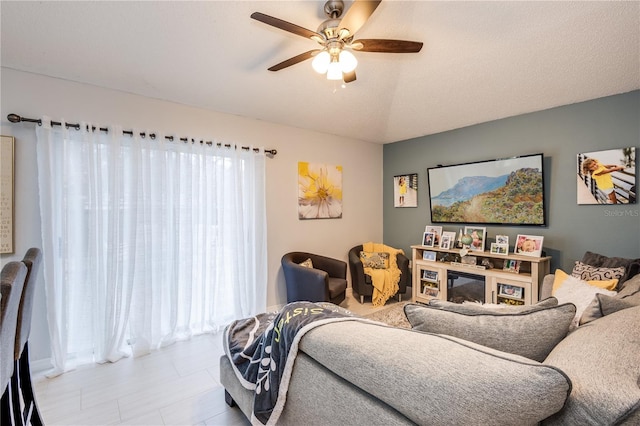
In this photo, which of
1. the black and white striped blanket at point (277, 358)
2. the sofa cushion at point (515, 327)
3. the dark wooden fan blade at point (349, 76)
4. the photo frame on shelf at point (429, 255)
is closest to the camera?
the sofa cushion at point (515, 327)

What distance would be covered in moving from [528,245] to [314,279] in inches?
97.4

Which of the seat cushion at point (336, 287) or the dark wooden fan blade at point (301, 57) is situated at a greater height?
the dark wooden fan blade at point (301, 57)

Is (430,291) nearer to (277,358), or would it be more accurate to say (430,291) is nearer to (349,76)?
(349,76)

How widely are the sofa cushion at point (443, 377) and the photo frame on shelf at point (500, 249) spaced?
9.89 ft

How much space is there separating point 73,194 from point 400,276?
3754 mm

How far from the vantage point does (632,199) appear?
2793 mm

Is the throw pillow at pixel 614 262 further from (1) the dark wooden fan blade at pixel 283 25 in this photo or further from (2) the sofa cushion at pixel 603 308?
(1) the dark wooden fan blade at pixel 283 25

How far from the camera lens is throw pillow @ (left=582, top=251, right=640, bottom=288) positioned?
8.18 ft

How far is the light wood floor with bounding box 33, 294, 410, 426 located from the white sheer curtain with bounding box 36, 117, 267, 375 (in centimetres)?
20

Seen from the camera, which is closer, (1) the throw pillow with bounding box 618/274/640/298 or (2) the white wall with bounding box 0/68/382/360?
(1) the throw pillow with bounding box 618/274/640/298

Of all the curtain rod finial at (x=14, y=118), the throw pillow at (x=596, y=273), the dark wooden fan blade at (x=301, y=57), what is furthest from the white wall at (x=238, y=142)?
the throw pillow at (x=596, y=273)

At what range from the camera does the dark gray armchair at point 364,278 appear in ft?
13.1

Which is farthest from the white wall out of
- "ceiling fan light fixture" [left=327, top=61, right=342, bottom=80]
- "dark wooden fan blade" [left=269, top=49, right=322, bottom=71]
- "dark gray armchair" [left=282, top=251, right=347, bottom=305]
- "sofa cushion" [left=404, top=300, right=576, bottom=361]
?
"sofa cushion" [left=404, top=300, right=576, bottom=361]

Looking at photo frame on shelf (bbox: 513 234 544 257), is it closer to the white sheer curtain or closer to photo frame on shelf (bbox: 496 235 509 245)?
photo frame on shelf (bbox: 496 235 509 245)
